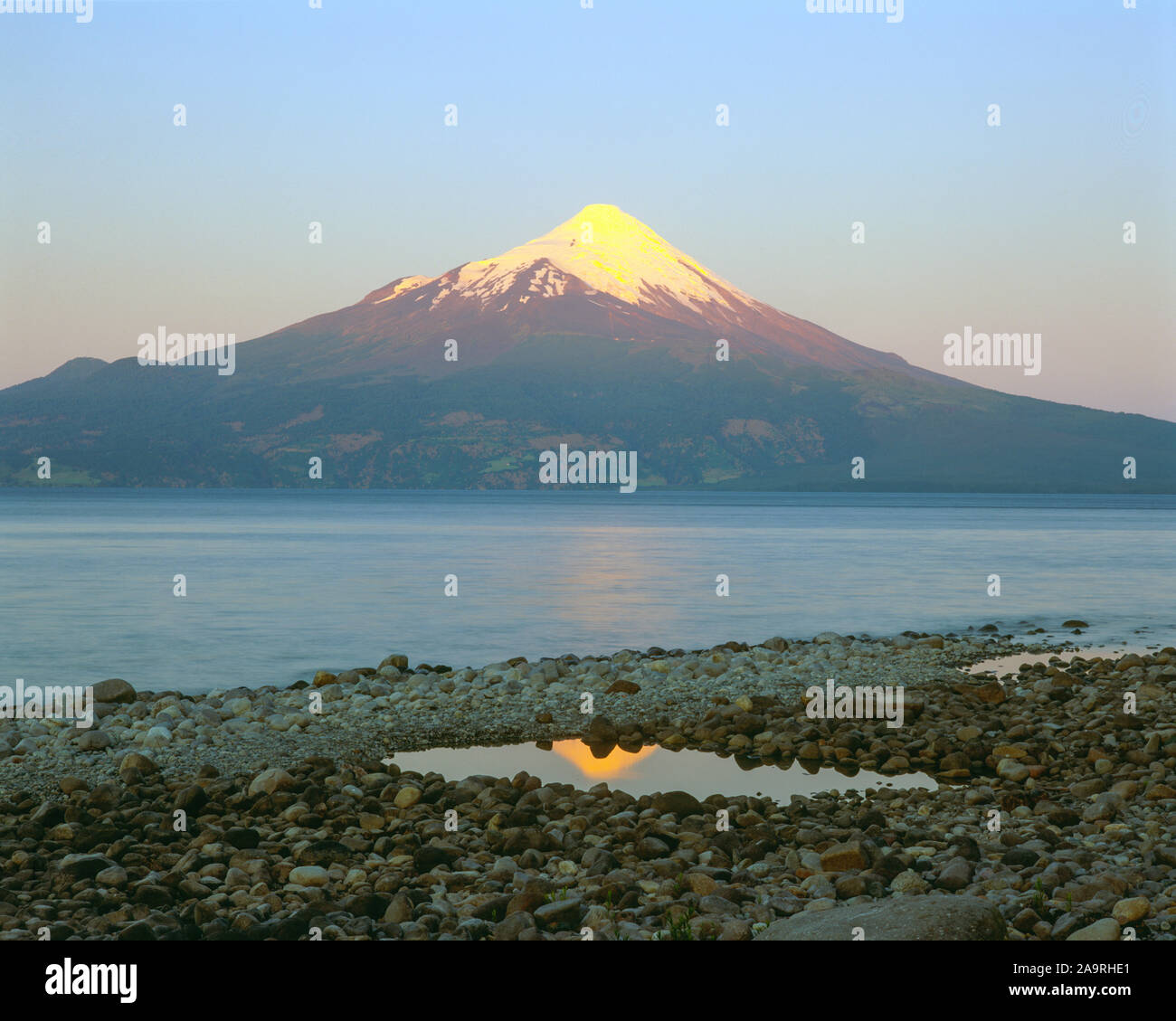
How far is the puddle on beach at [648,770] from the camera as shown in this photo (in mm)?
14430

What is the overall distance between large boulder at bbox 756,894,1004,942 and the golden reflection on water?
7.36 meters

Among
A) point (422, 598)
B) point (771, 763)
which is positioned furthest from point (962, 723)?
point (422, 598)

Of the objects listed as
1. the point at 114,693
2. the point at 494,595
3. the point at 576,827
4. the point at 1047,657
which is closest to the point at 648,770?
the point at 576,827

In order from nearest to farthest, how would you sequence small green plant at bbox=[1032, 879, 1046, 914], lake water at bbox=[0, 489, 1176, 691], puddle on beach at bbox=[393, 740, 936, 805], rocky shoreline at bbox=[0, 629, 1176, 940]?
small green plant at bbox=[1032, 879, 1046, 914], rocky shoreline at bbox=[0, 629, 1176, 940], puddle on beach at bbox=[393, 740, 936, 805], lake water at bbox=[0, 489, 1176, 691]

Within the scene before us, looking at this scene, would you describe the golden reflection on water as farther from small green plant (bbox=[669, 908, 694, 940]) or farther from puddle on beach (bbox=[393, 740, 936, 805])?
small green plant (bbox=[669, 908, 694, 940])

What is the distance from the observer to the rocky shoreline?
348 inches

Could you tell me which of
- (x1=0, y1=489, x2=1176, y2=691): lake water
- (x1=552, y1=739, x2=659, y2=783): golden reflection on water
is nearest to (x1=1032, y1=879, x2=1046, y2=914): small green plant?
(x1=552, y1=739, x2=659, y2=783): golden reflection on water

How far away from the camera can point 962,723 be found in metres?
17.4

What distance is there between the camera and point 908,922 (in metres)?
7.49

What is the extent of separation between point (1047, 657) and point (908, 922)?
21.4 m

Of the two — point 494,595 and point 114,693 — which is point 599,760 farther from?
point 494,595

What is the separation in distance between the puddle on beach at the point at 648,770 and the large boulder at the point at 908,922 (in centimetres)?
564

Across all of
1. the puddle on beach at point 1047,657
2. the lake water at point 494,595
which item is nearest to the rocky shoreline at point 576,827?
the puddle on beach at point 1047,657
